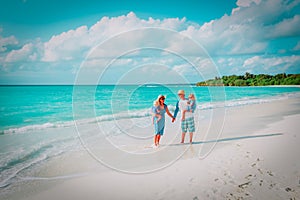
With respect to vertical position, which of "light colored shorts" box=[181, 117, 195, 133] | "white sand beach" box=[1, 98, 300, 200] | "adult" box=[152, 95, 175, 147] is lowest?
"white sand beach" box=[1, 98, 300, 200]

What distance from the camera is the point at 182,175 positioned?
443cm

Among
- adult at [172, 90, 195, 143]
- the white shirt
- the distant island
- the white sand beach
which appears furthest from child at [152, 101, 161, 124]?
the distant island

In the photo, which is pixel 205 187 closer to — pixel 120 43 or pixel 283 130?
pixel 120 43

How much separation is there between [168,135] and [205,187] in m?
4.34

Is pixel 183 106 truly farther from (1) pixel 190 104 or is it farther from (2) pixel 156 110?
(2) pixel 156 110

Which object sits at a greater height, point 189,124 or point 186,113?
point 186,113

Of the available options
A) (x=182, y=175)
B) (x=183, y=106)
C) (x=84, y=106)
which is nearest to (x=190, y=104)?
(x=183, y=106)

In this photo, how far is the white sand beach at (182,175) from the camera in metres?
3.83

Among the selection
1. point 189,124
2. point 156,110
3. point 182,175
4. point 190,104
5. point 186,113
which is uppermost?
point 190,104

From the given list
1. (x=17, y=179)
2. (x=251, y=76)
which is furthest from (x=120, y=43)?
(x=251, y=76)

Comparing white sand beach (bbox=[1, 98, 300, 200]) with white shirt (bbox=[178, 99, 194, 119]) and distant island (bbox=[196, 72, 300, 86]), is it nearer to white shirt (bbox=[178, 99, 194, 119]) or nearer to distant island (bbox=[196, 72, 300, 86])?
white shirt (bbox=[178, 99, 194, 119])

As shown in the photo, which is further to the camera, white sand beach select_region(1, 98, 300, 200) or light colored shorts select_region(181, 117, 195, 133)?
light colored shorts select_region(181, 117, 195, 133)

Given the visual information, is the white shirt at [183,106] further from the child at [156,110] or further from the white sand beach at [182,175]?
the white sand beach at [182,175]

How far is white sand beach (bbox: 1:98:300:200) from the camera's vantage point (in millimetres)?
3829
